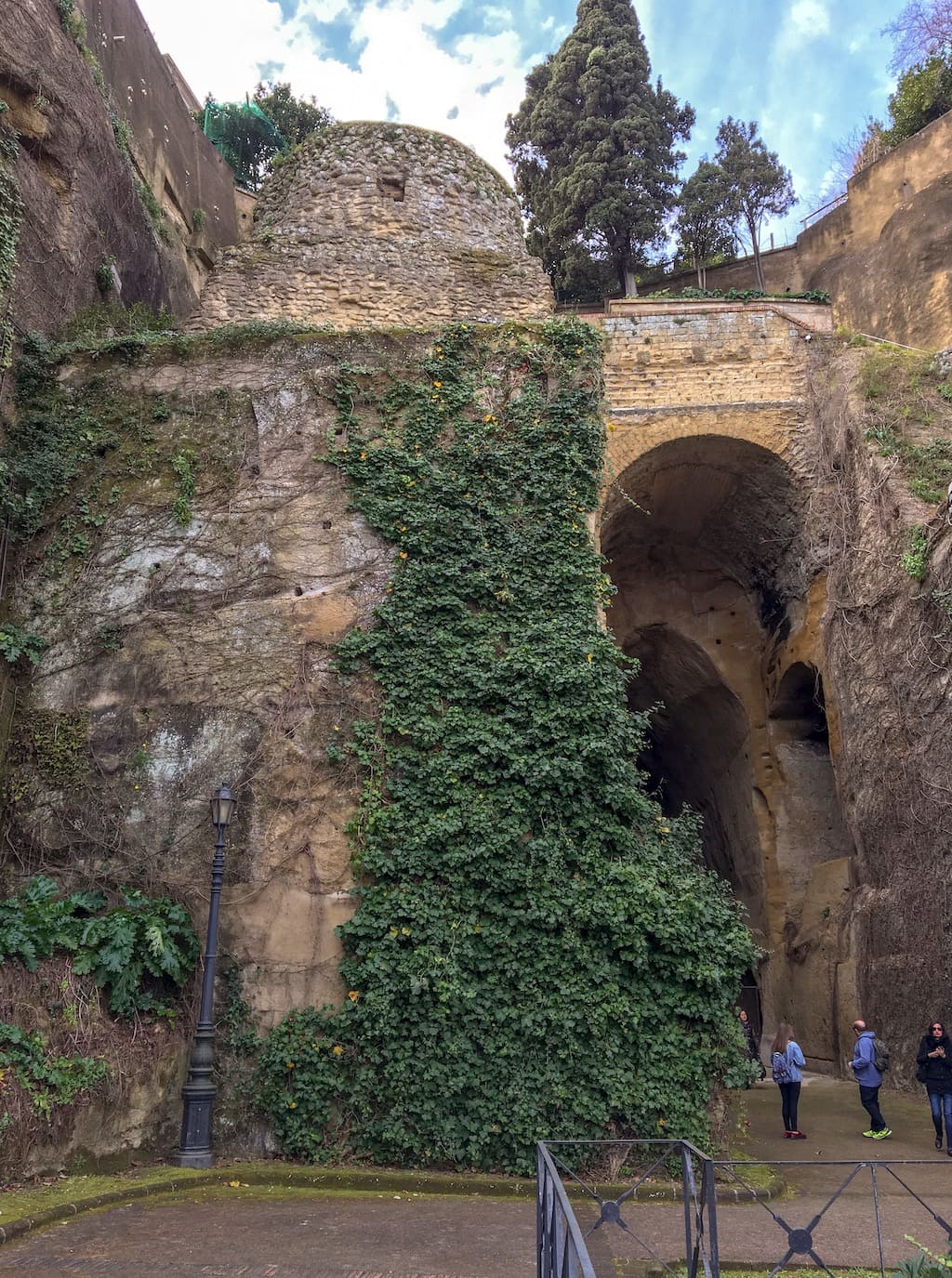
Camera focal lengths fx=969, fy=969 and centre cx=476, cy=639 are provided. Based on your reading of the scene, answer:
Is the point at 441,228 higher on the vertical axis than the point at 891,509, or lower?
higher

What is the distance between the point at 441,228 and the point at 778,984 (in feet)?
39.1

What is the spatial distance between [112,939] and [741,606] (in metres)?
11.1

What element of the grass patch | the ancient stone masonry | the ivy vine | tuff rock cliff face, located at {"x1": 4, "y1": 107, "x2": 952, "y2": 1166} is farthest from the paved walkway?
the ancient stone masonry

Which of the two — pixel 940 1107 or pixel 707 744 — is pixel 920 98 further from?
pixel 940 1107

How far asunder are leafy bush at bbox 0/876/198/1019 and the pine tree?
67.7 feet

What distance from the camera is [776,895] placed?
14.7m

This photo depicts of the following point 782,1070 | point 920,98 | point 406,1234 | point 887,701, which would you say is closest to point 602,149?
point 920,98

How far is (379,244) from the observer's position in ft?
43.3

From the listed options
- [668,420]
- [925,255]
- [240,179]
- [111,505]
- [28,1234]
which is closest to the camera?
[28,1234]

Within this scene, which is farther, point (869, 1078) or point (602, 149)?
point (602, 149)

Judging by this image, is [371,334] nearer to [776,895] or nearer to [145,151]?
[145,151]

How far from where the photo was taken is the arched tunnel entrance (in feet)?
43.0

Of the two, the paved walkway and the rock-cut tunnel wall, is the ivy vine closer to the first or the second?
the rock-cut tunnel wall

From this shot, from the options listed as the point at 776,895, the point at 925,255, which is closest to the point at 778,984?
the point at 776,895
